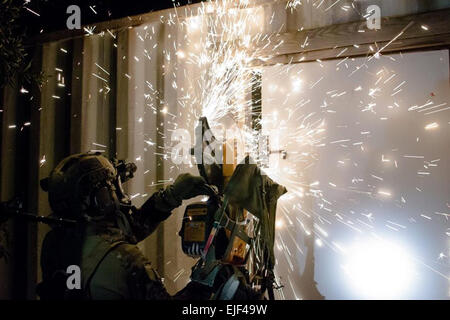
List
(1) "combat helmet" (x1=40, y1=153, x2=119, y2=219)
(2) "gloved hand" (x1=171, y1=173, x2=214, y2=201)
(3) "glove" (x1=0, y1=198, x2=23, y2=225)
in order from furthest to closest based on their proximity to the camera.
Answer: (2) "gloved hand" (x1=171, y1=173, x2=214, y2=201) → (1) "combat helmet" (x1=40, y1=153, x2=119, y2=219) → (3) "glove" (x1=0, y1=198, x2=23, y2=225)

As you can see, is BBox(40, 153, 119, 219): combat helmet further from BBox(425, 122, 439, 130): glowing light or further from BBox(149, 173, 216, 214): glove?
BBox(425, 122, 439, 130): glowing light

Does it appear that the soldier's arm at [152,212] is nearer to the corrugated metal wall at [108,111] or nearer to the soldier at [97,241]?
the soldier at [97,241]

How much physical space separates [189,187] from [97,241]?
2.38 ft

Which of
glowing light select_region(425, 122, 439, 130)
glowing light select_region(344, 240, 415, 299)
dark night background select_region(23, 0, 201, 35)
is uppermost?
dark night background select_region(23, 0, 201, 35)

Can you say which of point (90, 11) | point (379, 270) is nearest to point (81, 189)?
point (90, 11)

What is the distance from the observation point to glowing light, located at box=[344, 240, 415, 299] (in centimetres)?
296

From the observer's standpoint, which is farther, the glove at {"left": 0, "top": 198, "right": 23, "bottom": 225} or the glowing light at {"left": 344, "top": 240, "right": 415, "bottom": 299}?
the glowing light at {"left": 344, "top": 240, "right": 415, "bottom": 299}

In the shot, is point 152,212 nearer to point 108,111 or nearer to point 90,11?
point 108,111

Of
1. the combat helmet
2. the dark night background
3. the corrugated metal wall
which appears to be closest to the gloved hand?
the combat helmet

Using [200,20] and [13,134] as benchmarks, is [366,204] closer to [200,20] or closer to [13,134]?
[200,20]

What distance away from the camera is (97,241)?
6.00 feet

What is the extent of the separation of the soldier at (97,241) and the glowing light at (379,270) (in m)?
1.99

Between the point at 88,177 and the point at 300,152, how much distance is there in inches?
91.3

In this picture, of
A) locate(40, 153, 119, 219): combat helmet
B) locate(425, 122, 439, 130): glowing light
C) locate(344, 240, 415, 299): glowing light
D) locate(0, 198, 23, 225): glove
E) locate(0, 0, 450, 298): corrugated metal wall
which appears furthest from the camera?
locate(0, 0, 450, 298): corrugated metal wall
